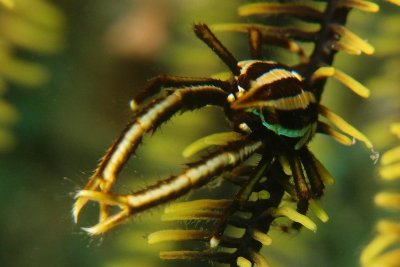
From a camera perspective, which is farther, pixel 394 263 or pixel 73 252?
pixel 73 252

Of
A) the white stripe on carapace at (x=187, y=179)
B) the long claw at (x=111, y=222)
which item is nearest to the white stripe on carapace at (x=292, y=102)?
the white stripe on carapace at (x=187, y=179)

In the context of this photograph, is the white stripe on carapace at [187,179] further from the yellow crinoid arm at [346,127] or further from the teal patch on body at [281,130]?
the yellow crinoid arm at [346,127]

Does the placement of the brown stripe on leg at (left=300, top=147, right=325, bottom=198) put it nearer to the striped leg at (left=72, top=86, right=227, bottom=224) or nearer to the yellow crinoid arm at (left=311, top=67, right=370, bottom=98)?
the yellow crinoid arm at (left=311, top=67, right=370, bottom=98)

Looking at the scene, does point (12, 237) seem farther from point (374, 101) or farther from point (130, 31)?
point (374, 101)

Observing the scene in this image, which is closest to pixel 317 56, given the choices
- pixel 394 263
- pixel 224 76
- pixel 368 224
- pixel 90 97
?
pixel 224 76

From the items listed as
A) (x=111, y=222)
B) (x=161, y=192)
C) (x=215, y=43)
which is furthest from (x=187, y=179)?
(x=215, y=43)

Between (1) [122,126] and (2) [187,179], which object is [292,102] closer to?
(2) [187,179]
